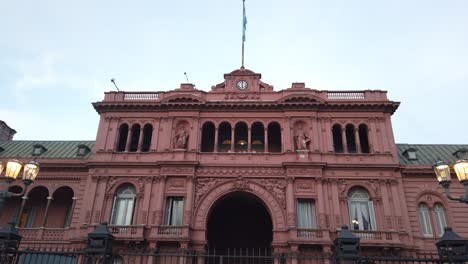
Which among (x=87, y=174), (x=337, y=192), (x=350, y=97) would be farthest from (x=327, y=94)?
(x=87, y=174)

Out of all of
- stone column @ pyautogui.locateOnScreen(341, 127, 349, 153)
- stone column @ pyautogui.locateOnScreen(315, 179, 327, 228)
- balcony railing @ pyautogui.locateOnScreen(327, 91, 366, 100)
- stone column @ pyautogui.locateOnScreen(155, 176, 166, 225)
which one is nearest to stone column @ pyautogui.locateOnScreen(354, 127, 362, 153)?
stone column @ pyautogui.locateOnScreen(341, 127, 349, 153)

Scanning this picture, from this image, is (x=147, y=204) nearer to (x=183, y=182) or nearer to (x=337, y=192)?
(x=183, y=182)

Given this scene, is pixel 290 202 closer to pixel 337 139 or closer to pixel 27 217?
pixel 337 139

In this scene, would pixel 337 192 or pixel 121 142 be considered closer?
pixel 337 192

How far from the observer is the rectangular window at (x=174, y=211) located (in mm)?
29484

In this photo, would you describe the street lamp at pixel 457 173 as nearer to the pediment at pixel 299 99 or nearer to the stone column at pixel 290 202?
the stone column at pixel 290 202

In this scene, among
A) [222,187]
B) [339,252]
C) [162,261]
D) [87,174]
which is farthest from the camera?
[87,174]

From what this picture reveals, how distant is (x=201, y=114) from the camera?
110ft

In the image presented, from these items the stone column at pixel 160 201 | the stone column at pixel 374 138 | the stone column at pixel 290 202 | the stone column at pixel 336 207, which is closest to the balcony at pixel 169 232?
the stone column at pixel 160 201

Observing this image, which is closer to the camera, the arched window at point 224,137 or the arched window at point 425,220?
the arched window at point 425,220

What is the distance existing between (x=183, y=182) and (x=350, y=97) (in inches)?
654

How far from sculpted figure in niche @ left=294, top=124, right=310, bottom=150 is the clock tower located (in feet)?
15.6

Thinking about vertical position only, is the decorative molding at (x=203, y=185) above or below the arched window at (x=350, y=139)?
below

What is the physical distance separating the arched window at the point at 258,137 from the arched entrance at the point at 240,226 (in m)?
4.90
